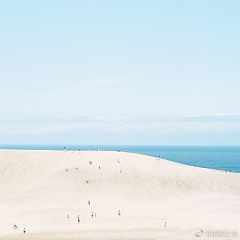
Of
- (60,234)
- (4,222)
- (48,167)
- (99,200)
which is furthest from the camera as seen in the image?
(48,167)

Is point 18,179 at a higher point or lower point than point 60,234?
higher

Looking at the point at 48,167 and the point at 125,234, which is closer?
the point at 125,234

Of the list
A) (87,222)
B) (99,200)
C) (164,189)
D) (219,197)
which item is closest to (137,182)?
(164,189)

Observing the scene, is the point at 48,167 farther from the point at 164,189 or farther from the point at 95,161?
the point at 164,189

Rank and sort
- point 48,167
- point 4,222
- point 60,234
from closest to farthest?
point 60,234 < point 4,222 < point 48,167

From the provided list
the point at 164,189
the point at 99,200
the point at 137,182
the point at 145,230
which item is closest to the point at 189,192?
the point at 164,189

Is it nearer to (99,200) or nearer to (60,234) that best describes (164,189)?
(99,200)
